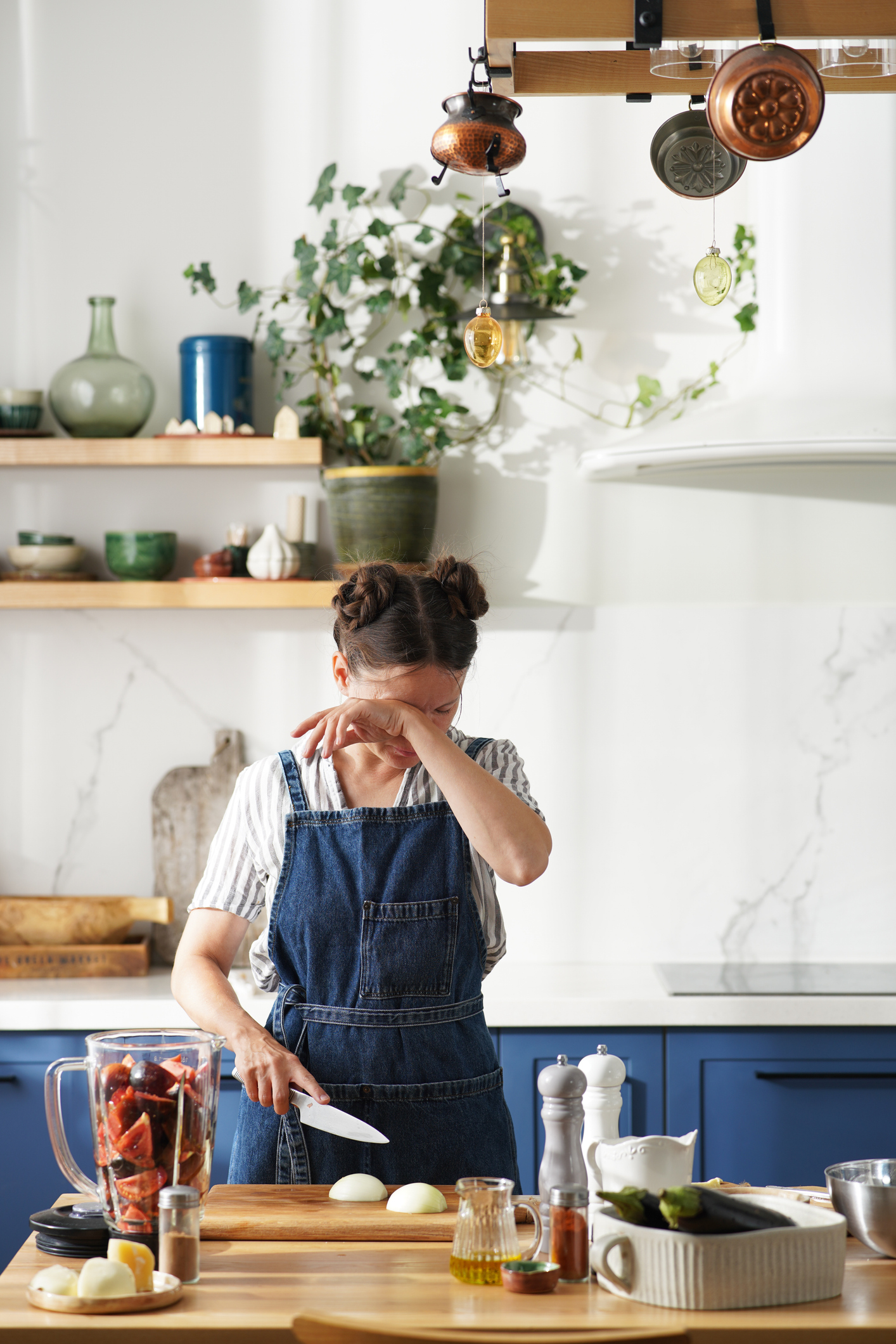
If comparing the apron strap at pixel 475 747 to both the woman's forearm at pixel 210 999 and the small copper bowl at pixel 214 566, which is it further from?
the small copper bowl at pixel 214 566

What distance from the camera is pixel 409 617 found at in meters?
1.67

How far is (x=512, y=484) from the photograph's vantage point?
3.08 meters

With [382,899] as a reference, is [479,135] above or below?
above

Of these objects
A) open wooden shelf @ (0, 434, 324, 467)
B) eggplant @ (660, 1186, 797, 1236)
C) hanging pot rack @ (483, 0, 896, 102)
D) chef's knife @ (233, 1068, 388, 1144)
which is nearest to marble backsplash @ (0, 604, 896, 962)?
open wooden shelf @ (0, 434, 324, 467)

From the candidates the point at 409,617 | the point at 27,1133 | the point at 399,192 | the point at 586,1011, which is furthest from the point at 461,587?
the point at 399,192

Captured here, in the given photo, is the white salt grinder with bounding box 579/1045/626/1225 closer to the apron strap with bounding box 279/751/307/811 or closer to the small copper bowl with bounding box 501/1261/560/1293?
the small copper bowl with bounding box 501/1261/560/1293

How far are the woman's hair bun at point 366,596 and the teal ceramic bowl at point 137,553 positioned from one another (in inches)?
51.0

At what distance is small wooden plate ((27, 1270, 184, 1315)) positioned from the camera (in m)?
1.04

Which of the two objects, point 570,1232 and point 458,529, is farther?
point 458,529

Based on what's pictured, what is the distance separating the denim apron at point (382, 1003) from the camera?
5.11 feet

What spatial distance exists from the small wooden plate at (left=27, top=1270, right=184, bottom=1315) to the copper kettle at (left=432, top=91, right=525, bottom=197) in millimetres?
1290

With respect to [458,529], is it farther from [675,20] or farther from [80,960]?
[675,20]

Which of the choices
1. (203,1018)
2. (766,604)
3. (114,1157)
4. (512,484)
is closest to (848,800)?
(766,604)

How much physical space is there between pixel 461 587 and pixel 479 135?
56 cm
